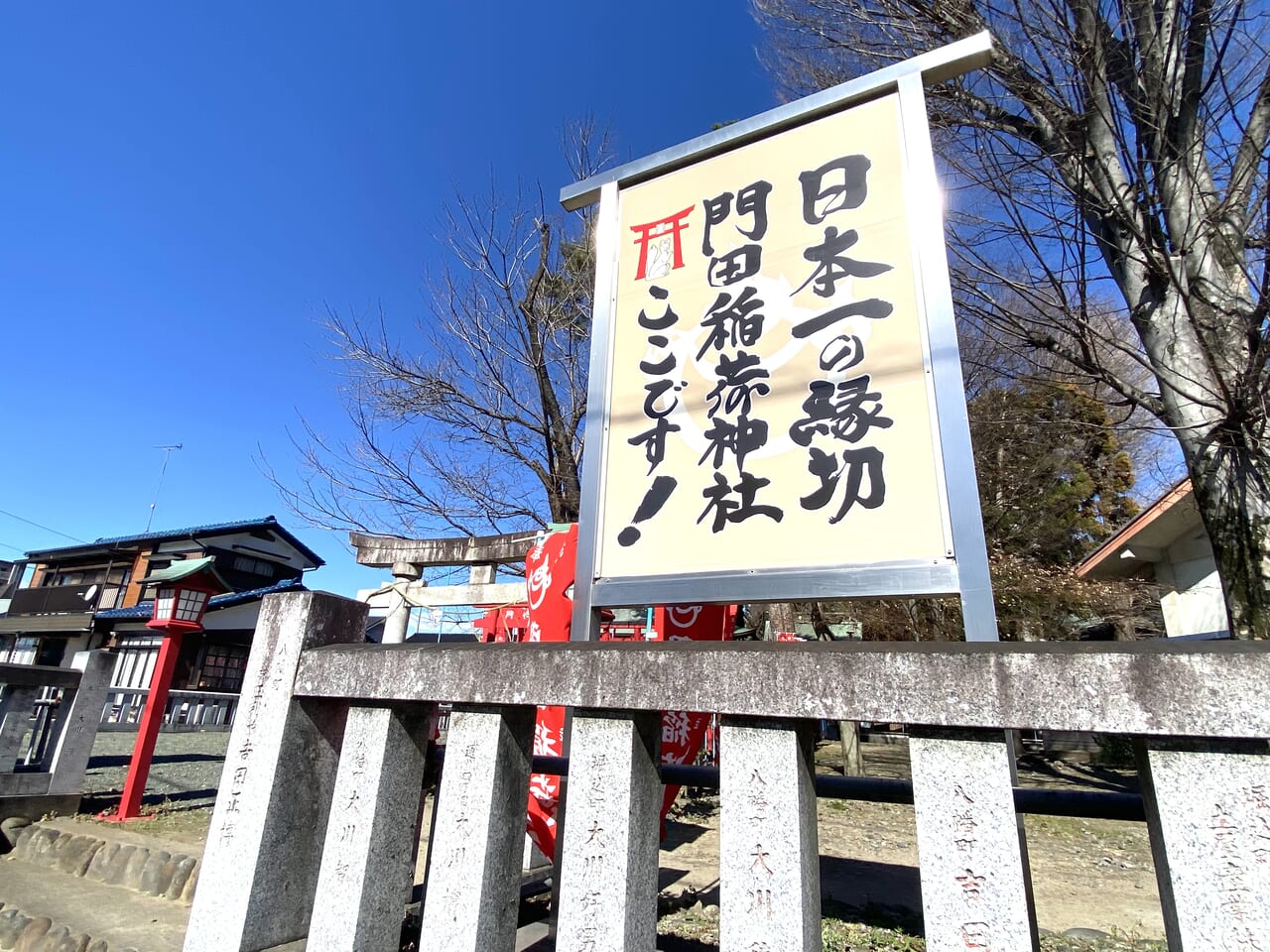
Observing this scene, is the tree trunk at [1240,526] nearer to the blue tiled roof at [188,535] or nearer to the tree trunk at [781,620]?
the tree trunk at [781,620]

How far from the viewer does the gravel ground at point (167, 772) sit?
26.0 ft

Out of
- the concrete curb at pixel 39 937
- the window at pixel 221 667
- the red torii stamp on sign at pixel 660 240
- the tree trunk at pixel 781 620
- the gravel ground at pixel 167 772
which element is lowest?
the concrete curb at pixel 39 937

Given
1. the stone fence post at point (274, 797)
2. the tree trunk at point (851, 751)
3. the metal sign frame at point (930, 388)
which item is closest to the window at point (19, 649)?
the tree trunk at point (851, 751)

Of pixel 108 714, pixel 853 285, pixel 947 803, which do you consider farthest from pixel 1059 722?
pixel 108 714

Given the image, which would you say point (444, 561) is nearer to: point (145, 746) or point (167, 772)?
point (145, 746)

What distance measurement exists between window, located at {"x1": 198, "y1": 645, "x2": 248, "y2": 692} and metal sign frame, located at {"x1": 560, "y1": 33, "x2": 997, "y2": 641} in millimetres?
24418

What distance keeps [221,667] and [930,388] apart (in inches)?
1038

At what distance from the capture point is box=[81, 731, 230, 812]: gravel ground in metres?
7.93

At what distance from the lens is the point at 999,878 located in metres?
1.27

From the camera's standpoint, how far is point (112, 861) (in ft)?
18.0

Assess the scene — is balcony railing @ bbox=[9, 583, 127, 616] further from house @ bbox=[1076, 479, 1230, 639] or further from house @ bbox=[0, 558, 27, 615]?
house @ bbox=[1076, 479, 1230, 639]

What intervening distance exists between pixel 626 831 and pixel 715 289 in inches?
80.4

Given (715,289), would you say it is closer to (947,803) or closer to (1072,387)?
(947,803)

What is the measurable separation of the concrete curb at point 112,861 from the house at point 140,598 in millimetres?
14812
